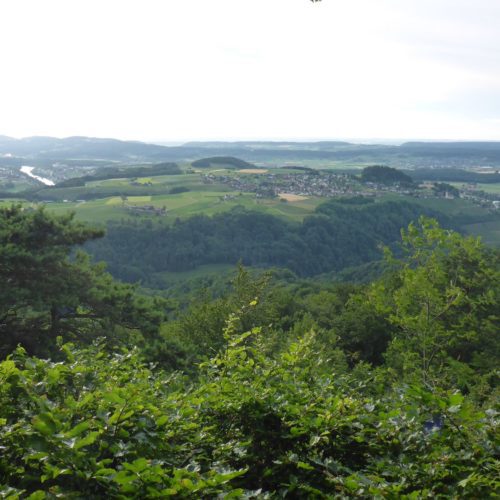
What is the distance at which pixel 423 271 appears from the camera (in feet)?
39.5

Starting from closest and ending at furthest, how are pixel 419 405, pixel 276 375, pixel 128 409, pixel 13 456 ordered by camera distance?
pixel 13 456 → pixel 128 409 → pixel 419 405 → pixel 276 375

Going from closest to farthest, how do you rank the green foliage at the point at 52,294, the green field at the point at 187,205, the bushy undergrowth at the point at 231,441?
the bushy undergrowth at the point at 231,441, the green foliage at the point at 52,294, the green field at the point at 187,205

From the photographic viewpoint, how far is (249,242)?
134 meters

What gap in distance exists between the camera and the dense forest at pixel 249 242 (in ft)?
395

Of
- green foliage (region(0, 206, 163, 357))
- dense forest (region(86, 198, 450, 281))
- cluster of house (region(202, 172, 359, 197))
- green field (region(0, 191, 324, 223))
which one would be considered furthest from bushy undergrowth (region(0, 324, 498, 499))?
cluster of house (region(202, 172, 359, 197))

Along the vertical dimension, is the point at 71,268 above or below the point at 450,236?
below

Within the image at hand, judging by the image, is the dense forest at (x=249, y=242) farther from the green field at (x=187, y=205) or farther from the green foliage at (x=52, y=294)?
the green foliage at (x=52, y=294)

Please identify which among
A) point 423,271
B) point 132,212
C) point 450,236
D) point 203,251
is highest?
point 450,236

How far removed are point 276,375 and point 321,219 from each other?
5462 inches

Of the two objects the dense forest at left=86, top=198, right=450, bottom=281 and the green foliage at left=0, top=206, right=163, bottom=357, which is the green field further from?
the green foliage at left=0, top=206, right=163, bottom=357

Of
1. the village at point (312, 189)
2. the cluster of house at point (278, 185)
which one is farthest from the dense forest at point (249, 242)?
the village at point (312, 189)

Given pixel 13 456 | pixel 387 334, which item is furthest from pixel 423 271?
pixel 387 334

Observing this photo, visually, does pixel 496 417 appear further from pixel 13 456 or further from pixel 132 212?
pixel 132 212

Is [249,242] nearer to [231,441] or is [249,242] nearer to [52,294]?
[52,294]
